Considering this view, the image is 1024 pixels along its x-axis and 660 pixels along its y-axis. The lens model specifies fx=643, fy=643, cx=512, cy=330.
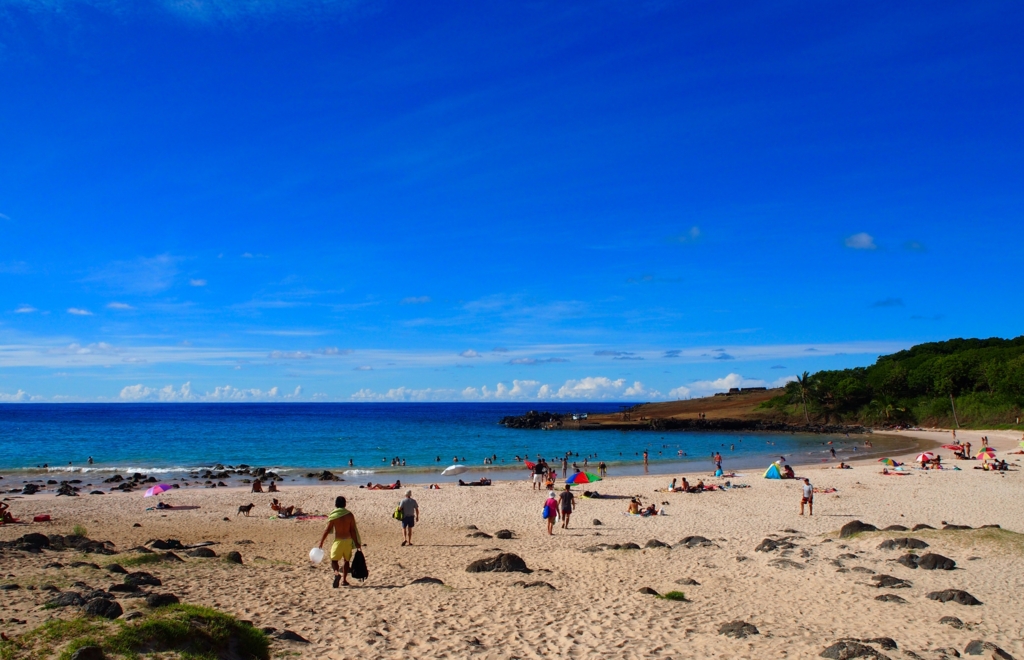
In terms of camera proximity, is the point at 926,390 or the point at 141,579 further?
the point at 926,390

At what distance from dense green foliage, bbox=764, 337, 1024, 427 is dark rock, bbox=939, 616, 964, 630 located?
77373 mm

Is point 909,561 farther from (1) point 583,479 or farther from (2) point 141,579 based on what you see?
(1) point 583,479

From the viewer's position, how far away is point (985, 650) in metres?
10.0

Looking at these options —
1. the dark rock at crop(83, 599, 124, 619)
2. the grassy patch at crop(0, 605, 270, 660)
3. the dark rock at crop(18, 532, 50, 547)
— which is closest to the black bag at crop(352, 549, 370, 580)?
the grassy patch at crop(0, 605, 270, 660)

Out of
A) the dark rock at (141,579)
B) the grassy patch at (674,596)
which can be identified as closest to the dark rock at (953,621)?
the grassy patch at (674,596)

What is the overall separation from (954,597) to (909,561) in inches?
110

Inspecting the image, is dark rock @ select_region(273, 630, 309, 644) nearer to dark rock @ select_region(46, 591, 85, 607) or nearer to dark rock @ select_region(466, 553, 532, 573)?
dark rock @ select_region(46, 591, 85, 607)

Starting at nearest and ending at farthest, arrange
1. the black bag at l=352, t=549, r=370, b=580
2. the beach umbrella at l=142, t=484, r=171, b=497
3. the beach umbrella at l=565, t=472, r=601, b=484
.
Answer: the black bag at l=352, t=549, r=370, b=580
the beach umbrella at l=142, t=484, r=171, b=497
the beach umbrella at l=565, t=472, r=601, b=484

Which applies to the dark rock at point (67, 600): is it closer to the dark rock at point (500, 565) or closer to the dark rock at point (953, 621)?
the dark rock at point (500, 565)

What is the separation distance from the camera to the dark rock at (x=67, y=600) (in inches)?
398

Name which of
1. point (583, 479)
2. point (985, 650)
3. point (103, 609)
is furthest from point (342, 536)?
point (583, 479)

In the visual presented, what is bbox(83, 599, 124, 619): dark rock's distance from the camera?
30.3 ft

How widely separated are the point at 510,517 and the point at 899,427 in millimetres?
79027

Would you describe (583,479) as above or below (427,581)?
above
